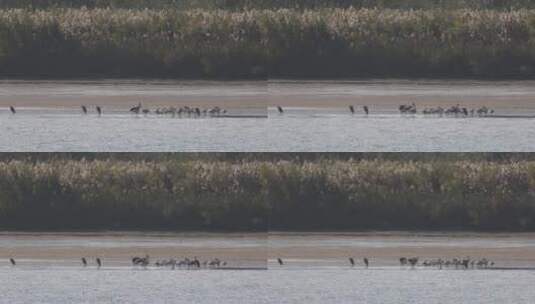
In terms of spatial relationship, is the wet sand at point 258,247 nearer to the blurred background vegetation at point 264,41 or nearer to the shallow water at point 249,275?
the shallow water at point 249,275

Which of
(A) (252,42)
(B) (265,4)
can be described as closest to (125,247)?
(A) (252,42)

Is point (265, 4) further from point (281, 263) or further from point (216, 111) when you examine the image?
point (281, 263)

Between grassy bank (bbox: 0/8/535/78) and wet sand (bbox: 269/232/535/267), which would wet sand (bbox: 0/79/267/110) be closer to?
grassy bank (bbox: 0/8/535/78)

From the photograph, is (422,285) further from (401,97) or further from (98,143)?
(98,143)

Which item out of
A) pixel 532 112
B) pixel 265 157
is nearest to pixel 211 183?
pixel 265 157

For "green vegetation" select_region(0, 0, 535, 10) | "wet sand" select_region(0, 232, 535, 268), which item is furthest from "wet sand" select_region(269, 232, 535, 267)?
"green vegetation" select_region(0, 0, 535, 10)

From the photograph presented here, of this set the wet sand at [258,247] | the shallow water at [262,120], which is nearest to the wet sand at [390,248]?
the wet sand at [258,247]
